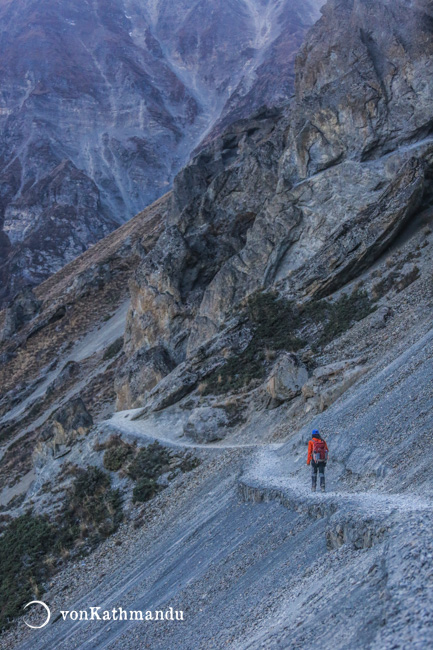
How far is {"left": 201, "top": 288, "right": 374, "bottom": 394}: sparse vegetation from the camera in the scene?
2475 centimetres

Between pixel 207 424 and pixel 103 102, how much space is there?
488 ft

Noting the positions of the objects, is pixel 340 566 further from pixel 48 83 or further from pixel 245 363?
pixel 48 83

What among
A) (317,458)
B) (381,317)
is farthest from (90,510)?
(317,458)

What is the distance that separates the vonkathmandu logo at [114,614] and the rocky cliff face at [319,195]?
15587 millimetres

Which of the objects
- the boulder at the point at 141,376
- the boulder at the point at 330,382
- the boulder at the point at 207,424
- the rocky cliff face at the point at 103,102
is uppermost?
the rocky cliff face at the point at 103,102

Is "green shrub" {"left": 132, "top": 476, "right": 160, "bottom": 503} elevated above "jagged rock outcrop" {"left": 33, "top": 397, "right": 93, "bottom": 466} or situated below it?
below

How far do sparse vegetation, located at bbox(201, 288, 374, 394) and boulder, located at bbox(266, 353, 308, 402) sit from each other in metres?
3.13

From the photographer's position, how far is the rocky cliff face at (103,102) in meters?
119

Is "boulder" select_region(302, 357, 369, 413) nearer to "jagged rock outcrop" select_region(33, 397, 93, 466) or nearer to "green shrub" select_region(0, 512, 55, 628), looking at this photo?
"green shrub" select_region(0, 512, 55, 628)

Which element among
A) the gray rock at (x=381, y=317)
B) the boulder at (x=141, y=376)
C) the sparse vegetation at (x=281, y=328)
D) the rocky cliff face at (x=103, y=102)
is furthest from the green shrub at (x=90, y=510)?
the rocky cliff face at (x=103, y=102)

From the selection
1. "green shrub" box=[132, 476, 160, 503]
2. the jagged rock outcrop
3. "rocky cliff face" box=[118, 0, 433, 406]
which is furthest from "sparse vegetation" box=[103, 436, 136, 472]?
"rocky cliff face" box=[118, 0, 433, 406]

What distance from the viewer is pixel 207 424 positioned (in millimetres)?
23266

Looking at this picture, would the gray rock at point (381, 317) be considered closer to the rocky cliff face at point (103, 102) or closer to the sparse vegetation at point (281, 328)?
the sparse vegetation at point (281, 328)

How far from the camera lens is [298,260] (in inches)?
1261
